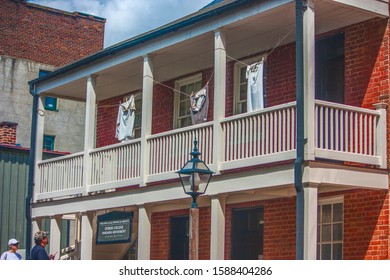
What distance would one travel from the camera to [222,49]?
18016 millimetres

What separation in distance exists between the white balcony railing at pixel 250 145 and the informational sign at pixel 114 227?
0.77 m

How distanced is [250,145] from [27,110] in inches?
1096

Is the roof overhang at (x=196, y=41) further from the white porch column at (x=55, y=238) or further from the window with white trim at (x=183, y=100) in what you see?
the white porch column at (x=55, y=238)

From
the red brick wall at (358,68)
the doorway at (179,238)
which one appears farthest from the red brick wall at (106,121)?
the red brick wall at (358,68)

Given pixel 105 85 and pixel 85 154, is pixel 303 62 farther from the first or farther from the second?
pixel 105 85

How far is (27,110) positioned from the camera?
43688mm

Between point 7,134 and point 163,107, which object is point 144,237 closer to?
point 163,107

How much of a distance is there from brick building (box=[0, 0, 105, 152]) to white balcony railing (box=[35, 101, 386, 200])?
73.5 ft

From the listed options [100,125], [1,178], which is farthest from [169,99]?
[1,178]

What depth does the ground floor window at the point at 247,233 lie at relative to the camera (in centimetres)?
2027

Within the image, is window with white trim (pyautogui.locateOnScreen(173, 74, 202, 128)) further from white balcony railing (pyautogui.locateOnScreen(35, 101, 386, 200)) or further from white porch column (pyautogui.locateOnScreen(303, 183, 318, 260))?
white porch column (pyautogui.locateOnScreen(303, 183, 318, 260))

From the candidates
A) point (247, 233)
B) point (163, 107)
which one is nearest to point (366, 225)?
point (247, 233)

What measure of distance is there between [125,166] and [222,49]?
13.2 ft

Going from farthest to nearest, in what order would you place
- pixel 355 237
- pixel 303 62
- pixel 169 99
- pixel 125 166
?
pixel 169 99 → pixel 125 166 → pixel 355 237 → pixel 303 62
